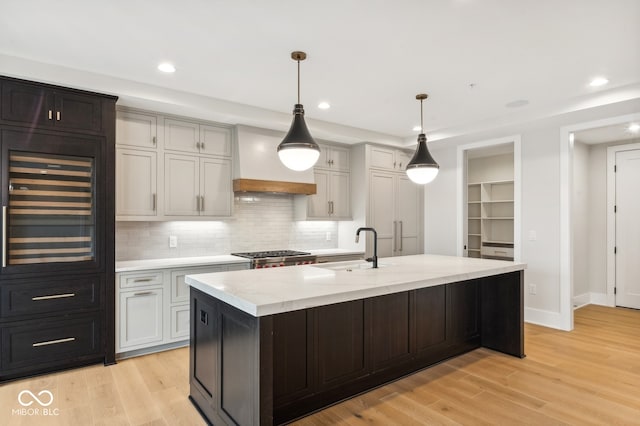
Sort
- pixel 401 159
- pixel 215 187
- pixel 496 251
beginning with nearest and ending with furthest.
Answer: pixel 215 187 < pixel 401 159 < pixel 496 251

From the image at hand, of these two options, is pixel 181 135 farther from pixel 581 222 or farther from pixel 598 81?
pixel 581 222

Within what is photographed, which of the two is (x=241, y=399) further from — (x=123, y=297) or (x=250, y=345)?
(x=123, y=297)

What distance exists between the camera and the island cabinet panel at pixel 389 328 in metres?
2.80

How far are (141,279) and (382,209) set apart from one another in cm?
337

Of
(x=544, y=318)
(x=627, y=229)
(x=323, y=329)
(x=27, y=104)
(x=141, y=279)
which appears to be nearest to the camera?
(x=323, y=329)

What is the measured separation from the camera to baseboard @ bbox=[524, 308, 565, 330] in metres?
4.45

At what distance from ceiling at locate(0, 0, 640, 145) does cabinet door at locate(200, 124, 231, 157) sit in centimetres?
45

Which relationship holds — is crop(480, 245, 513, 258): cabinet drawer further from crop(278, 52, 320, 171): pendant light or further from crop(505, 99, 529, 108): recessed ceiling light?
crop(278, 52, 320, 171): pendant light

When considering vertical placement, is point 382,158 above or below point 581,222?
above

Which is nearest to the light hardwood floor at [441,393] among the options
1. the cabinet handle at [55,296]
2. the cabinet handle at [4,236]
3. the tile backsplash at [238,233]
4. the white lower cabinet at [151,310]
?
the white lower cabinet at [151,310]

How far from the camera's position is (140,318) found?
349 cm

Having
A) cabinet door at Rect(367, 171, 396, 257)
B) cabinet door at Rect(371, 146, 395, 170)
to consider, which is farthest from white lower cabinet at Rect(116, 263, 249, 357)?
cabinet door at Rect(371, 146, 395, 170)

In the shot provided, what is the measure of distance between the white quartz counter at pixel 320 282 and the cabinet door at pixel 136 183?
1.60 meters

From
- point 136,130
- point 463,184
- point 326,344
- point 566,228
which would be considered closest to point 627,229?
point 566,228
